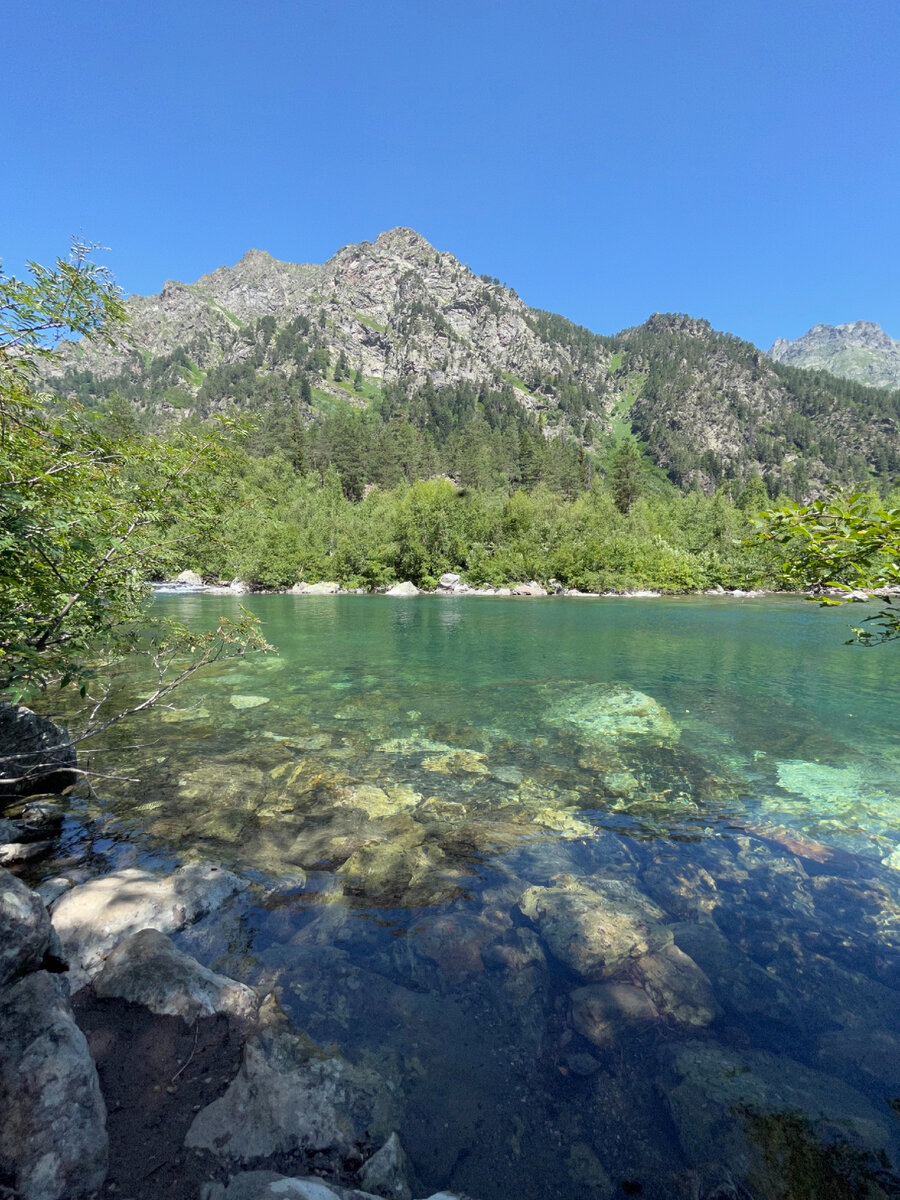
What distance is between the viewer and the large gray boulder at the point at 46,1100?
3.51m

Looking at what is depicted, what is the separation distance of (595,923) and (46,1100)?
6.04 meters

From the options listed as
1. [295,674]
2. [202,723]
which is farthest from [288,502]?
[202,723]

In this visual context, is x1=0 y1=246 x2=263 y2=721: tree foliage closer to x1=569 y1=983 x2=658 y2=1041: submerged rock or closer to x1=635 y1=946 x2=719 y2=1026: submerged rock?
x1=569 y1=983 x2=658 y2=1041: submerged rock

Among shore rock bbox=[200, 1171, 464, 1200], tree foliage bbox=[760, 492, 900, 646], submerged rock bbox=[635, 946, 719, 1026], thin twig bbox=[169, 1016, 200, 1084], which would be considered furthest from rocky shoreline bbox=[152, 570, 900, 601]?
shore rock bbox=[200, 1171, 464, 1200]

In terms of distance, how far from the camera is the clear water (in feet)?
16.9

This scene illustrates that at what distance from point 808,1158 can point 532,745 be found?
11.0m

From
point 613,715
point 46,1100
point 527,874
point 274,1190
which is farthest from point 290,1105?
point 613,715

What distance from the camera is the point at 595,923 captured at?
731cm

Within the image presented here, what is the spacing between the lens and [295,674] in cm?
2438

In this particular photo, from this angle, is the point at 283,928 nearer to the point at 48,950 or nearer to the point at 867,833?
the point at 48,950

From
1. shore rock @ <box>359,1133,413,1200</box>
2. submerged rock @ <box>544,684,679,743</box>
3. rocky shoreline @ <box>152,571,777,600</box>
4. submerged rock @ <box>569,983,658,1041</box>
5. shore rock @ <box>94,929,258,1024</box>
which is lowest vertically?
rocky shoreline @ <box>152,571,777,600</box>

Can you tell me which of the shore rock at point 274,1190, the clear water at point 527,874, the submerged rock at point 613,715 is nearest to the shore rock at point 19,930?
the shore rock at point 274,1190

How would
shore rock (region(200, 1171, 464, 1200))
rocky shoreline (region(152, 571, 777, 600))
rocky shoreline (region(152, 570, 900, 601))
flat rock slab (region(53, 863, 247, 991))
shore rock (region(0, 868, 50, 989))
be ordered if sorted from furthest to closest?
rocky shoreline (region(152, 571, 777, 600)), rocky shoreline (region(152, 570, 900, 601)), flat rock slab (region(53, 863, 247, 991)), shore rock (region(0, 868, 50, 989)), shore rock (region(200, 1171, 464, 1200))

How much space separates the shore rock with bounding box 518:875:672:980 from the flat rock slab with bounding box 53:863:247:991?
4513mm
